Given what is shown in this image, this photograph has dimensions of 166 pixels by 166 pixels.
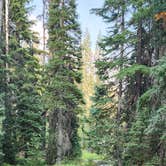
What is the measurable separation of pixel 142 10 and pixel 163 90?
5.37 meters

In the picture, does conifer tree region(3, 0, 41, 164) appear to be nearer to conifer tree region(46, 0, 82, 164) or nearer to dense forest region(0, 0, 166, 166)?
dense forest region(0, 0, 166, 166)

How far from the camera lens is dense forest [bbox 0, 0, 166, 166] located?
1457 cm

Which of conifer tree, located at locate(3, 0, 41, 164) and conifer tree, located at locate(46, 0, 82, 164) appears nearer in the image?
conifer tree, located at locate(3, 0, 41, 164)

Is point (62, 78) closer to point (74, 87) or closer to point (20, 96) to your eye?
point (74, 87)

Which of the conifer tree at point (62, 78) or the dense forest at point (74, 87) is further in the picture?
the conifer tree at point (62, 78)

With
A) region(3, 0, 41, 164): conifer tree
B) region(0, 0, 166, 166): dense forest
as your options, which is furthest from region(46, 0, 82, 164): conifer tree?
region(3, 0, 41, 164): conifer tree

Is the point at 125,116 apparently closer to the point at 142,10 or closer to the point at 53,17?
the point at 142,10

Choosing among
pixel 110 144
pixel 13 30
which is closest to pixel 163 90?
pixel 110 144

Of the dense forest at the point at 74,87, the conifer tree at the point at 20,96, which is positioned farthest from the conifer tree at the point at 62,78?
the conifer tree at the point at 20,96

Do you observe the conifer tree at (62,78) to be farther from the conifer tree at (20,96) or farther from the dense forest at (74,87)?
the conifer tree at (20,96)

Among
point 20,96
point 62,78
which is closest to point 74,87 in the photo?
point 62,78

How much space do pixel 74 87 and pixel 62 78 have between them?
36.8 inches

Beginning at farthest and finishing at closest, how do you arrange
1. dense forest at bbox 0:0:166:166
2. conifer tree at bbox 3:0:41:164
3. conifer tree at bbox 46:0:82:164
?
conifer tree at bbox 46:0:82:164, conifer tree at bbox 3:0:41:164, dense forest at bbox 0:0:166:166

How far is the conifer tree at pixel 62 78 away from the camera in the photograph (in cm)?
2136
